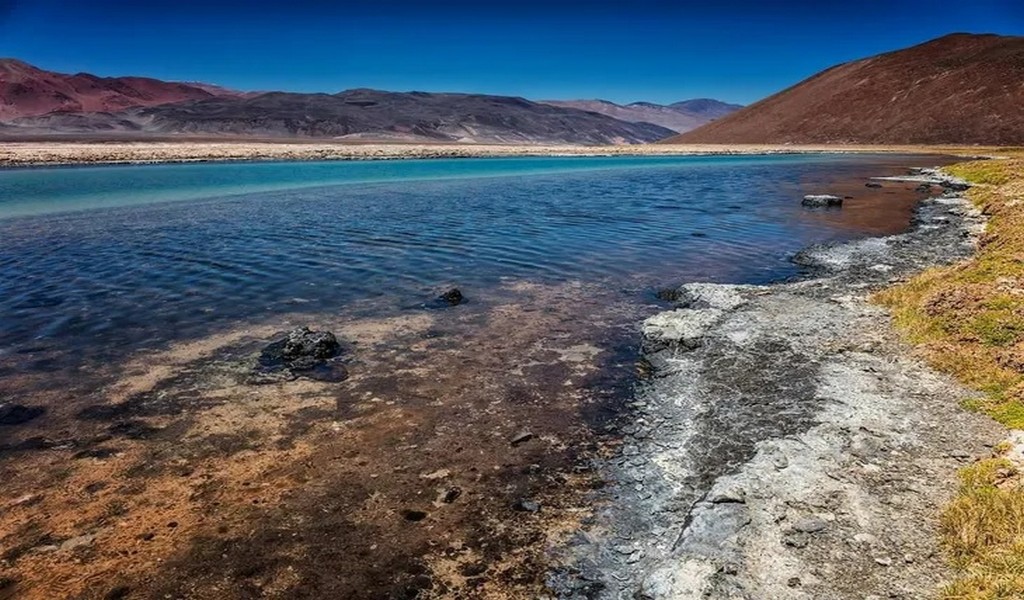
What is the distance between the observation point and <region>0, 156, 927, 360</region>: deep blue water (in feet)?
48.8

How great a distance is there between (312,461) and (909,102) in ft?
570

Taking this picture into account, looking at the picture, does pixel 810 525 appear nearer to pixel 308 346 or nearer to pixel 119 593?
pixel 119 593

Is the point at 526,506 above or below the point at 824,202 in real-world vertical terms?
below

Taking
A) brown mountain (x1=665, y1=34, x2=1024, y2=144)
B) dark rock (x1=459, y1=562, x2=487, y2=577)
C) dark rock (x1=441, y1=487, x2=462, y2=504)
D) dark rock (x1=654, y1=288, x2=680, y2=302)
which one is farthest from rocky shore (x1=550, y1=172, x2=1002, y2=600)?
brown mountain (x1=665, y1=34, x2=1024, y2=144)

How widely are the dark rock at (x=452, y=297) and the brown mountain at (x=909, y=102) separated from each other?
443 ft

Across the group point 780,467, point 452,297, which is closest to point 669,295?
point 452,297

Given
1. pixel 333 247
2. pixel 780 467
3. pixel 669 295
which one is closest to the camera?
pixel 780 467

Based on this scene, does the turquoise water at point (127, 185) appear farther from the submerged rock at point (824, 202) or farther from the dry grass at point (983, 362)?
the dry grass at point (983, 362)

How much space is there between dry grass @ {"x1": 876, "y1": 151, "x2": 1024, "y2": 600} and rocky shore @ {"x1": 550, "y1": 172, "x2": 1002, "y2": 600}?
0.75 ft

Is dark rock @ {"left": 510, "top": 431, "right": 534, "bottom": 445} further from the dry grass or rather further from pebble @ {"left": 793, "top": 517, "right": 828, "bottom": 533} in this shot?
the dry grass

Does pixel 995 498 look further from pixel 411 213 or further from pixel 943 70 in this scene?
pixel 943 70

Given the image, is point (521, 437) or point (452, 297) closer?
point (521, 437)

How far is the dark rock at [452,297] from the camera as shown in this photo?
14.9 metres

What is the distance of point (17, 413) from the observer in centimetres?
918
